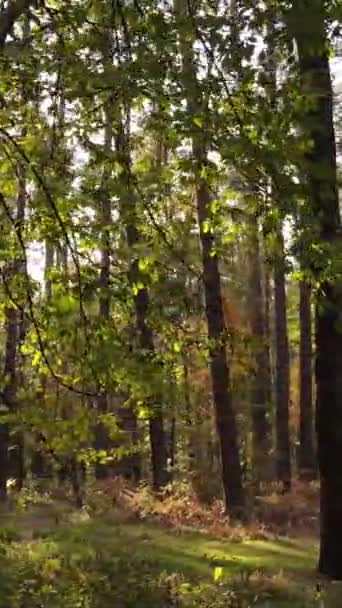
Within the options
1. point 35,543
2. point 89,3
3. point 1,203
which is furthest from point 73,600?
point 89,3

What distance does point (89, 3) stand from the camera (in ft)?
16.9

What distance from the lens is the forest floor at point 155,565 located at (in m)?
8.41

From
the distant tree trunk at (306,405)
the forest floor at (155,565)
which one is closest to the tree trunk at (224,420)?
the forest floor at (155,565)

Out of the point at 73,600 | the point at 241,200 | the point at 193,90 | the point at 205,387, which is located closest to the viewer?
the point at 193,90

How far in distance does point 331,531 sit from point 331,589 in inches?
32.2

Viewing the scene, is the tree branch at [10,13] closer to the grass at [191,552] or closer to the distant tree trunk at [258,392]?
the grass at [191,552]

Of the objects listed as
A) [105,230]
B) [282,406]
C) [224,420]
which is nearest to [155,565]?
[224,420]

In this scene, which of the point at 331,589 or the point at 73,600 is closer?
the point at 73,600

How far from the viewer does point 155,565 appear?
33.2ft

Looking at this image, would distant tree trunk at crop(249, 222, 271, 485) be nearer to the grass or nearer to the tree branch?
the grass

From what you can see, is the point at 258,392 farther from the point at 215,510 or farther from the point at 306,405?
the point at 215,510

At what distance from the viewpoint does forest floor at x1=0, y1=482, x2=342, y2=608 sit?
8.41 m

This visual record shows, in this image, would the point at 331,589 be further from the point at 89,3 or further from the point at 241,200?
the point at 89,3

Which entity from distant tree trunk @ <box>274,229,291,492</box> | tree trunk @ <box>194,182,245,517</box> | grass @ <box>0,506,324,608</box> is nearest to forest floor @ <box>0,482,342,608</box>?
grass @ <box>0,506,324,608</box>
